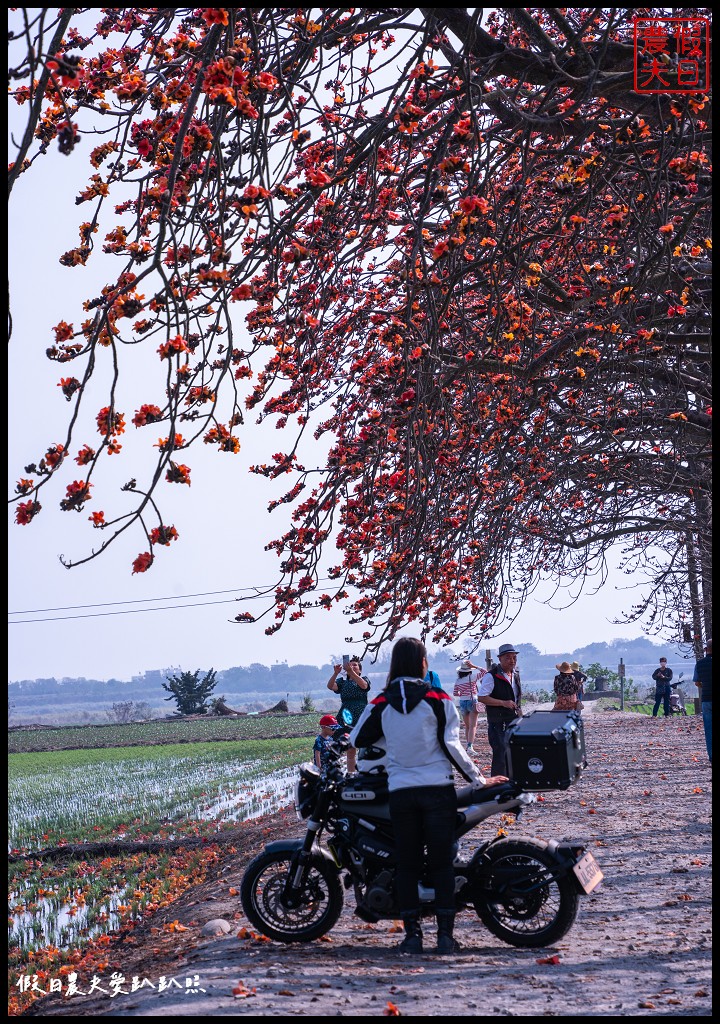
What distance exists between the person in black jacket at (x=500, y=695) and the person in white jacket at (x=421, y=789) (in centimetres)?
561

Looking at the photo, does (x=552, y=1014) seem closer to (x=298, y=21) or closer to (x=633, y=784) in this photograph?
(x=298, y=21)

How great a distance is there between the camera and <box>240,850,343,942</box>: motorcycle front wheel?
20.9 feet

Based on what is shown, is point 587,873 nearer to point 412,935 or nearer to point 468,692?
point 412,935

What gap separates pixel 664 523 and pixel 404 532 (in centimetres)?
958

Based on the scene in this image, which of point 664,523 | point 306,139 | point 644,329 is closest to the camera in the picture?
point 306,139

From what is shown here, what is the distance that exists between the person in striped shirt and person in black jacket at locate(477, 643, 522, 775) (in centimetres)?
616

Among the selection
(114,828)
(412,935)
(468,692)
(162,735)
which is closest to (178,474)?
(412,935)

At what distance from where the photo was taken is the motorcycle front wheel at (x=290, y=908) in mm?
6355

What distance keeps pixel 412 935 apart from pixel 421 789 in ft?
2.74

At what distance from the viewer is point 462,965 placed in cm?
572

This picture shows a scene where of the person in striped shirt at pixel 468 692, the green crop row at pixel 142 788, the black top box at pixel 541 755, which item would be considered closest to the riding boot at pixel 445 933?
the black top box at pixel 541 755

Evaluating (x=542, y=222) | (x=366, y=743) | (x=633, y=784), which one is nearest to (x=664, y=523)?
(x=633, y=784)

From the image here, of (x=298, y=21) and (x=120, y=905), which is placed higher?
(x=298, y=21)

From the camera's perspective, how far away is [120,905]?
1007 cm
